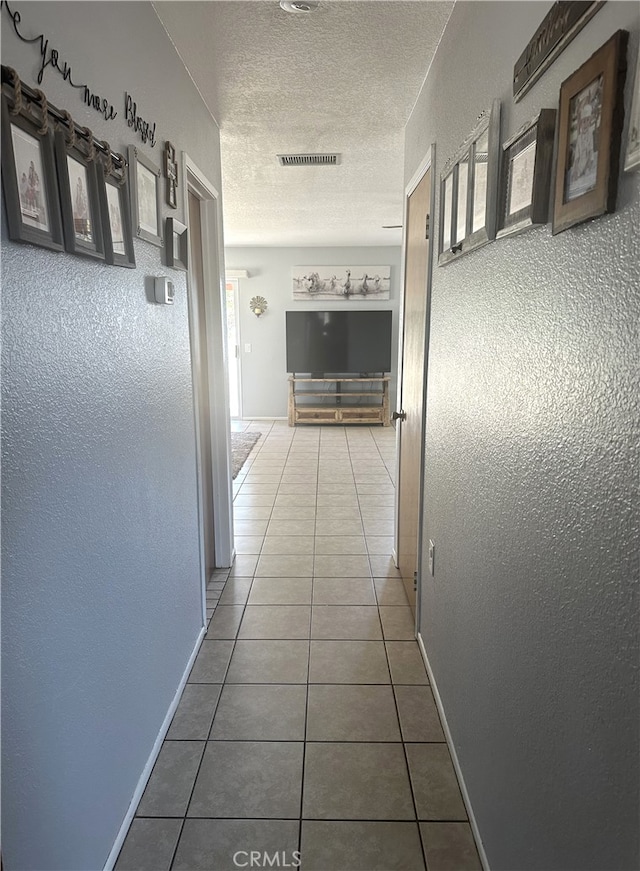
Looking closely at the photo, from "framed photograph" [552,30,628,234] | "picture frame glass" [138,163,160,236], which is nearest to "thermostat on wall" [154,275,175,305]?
"picture frame glass" [138,163,160,236]

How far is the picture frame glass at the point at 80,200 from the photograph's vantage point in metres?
1.18

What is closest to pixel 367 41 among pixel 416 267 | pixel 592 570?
pixel 416 267

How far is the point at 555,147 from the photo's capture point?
3.18 feet

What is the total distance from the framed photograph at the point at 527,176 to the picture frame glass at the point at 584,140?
10 centimetres

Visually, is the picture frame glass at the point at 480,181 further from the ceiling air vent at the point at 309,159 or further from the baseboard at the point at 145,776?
the ceiling air vent at the point at 309,159

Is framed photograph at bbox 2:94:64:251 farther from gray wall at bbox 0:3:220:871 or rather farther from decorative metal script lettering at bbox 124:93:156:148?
decorative metal script lettering at bbox 124:93:156:148

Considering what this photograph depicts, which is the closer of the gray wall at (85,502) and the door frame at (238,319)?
the gray wall at (85,502)

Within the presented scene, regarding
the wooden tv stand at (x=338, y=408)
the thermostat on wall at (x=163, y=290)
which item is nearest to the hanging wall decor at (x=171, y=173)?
the thermostat on wall at (x=163, y=290)

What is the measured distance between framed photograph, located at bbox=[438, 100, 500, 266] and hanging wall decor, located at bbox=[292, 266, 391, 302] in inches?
230

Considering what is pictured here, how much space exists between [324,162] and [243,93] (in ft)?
3.83

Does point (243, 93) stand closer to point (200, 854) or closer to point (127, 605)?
point (127, 605)

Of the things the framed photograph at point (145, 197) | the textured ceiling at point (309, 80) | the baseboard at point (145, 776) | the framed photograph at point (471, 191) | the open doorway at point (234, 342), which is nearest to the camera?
the framed photograph at point (471, 191)

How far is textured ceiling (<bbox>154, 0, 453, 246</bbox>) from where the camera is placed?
5.95 ft

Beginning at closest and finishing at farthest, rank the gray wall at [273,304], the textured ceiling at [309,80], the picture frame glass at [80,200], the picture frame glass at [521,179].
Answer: the picture frame glass at [521,179] → the picture frame glass at [80,200] → the textured ceiling at [309,80] → the gray wall at [273,304]
